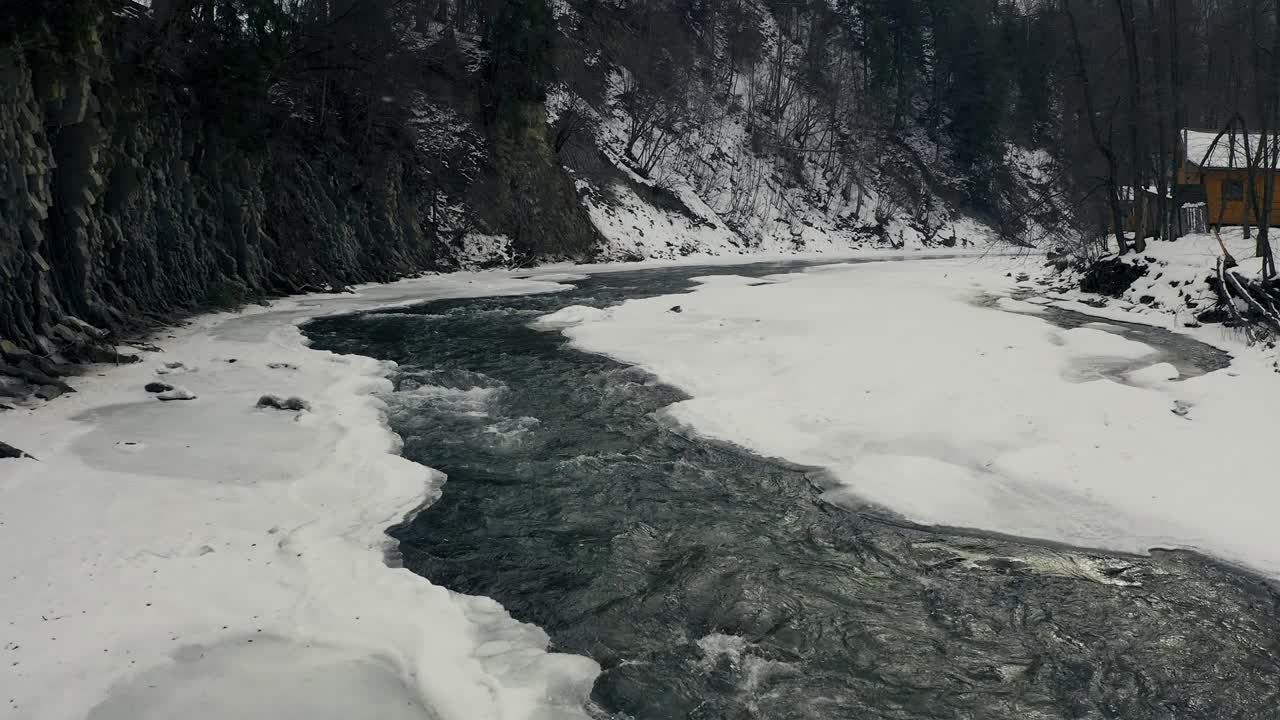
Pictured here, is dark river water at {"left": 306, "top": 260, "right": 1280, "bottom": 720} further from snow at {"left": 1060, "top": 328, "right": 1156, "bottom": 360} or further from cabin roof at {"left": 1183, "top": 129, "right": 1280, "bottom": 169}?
cabin roof at {"left": 1183, "top": 129, "right": 1280, "bottom": 169}

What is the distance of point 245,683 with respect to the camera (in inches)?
171

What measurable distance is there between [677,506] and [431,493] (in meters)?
2.32

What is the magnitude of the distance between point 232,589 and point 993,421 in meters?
8.10

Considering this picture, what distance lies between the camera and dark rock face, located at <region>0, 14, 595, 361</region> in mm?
12273

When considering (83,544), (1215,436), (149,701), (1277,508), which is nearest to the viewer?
(149,701)

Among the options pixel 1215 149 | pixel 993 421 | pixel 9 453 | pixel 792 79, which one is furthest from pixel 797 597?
pixel 792 79

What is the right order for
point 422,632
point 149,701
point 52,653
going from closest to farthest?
point 149,701 < point 52,653 < point 422,632

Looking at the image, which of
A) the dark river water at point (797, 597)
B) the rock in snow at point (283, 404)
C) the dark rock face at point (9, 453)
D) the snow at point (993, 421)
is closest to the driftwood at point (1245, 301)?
the snow at point (993, 421)

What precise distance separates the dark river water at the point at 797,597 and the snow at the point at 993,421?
537mm

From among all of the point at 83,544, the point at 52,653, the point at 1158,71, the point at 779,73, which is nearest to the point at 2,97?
the point at 83,544

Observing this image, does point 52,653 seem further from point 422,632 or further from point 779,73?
point 779,73

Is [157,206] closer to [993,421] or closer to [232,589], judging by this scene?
[232,589]

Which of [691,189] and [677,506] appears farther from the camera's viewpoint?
[691,189]

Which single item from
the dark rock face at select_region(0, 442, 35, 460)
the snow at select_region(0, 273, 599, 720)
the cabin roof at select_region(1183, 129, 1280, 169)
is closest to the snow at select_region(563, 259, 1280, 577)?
the snow at select_region(0, 273, 599, 720)
